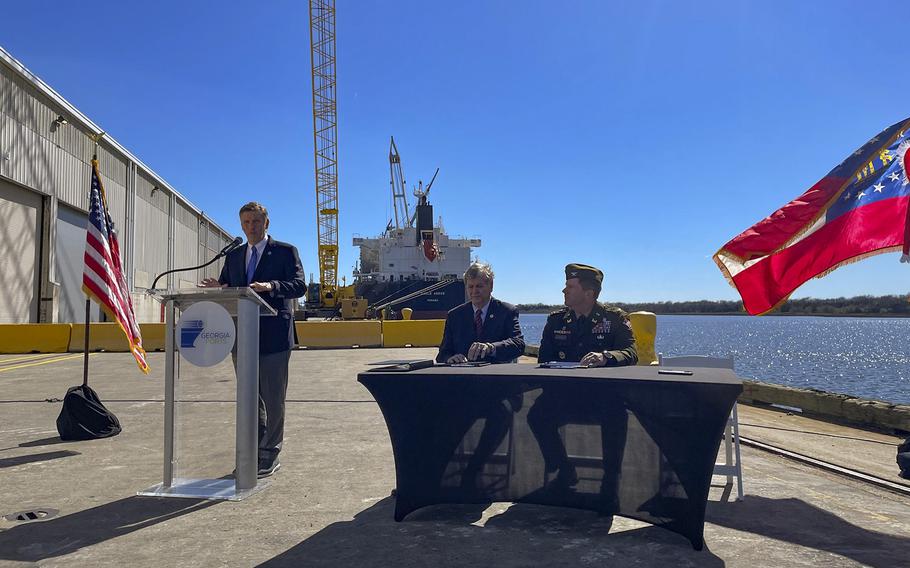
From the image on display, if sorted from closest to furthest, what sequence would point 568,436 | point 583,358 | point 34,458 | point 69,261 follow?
point 568,436, point 583,358, point 34,458, point 69,261

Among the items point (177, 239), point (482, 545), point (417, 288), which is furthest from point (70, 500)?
point (417, 288)

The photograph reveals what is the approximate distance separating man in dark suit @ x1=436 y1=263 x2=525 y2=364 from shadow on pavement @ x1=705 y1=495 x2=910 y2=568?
1.67 meters

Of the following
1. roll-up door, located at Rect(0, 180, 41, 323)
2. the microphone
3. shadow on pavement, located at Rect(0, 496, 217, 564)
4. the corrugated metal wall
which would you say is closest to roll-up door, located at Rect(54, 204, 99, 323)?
the corrugated metal wall

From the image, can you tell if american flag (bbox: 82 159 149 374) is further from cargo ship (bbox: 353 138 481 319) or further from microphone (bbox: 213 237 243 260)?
cargo ship (bbox: 353 138 481 319)

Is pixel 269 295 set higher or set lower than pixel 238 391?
higher

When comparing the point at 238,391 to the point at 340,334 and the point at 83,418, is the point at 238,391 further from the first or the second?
the point at 340,334

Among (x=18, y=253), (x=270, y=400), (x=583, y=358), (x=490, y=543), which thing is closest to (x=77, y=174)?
(x=18, y=253)

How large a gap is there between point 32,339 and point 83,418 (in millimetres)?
14902

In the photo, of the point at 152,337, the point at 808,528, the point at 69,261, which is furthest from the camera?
the point at 69,261

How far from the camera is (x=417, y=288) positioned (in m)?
45.4

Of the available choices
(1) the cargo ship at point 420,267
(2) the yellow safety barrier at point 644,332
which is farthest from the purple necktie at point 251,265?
(1) the cargo ship at point 420,267

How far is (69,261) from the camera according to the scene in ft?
75.3

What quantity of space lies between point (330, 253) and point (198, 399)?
54.6 m

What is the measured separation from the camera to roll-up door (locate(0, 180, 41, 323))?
19.0 metres
